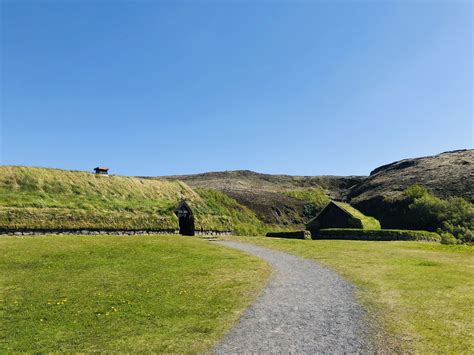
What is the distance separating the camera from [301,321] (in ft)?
42.1

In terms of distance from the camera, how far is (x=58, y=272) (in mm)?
22453

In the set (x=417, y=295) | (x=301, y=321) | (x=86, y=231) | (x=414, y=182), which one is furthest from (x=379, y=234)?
(x=414, y=182)

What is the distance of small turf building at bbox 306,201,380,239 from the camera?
173ft

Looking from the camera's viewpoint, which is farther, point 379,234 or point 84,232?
point 379,234

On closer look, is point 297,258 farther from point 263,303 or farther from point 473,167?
point 473,167

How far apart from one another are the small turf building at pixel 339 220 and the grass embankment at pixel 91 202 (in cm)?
1150

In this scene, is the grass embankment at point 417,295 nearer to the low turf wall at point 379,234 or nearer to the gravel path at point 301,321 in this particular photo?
the gravel path at point 301,321

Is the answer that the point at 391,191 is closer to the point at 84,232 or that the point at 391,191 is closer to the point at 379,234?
the point at 379,234

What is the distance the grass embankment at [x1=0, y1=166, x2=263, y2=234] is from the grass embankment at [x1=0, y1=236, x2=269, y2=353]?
9.57m

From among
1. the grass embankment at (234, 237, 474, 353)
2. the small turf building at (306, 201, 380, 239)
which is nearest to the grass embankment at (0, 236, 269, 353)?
the grass embankment at (234, 237, 474, 353)

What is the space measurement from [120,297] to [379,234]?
3758cm

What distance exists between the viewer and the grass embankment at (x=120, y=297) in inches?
455

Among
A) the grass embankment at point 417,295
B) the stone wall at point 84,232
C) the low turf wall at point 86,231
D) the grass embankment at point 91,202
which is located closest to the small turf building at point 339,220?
the grass embankment at point 91,202

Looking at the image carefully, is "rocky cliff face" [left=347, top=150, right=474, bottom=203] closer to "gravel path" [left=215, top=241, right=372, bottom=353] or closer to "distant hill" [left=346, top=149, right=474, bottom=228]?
"distant hill" [left=346, top=149, right=474, bottom=228]
